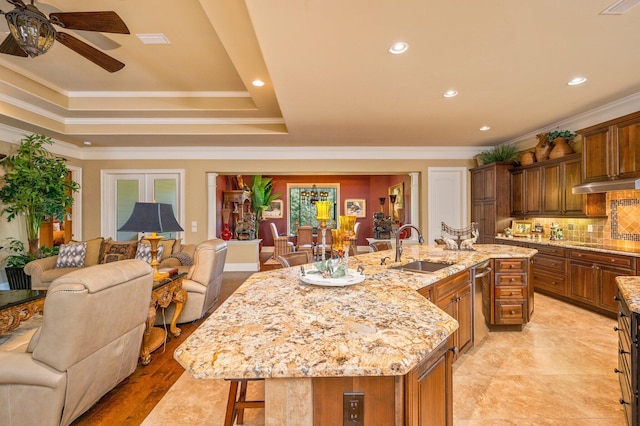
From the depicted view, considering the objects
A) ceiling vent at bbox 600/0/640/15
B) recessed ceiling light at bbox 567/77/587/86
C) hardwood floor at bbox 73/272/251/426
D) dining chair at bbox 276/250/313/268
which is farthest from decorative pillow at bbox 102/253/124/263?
recessed ceiling light at bbox 567/77/587/86

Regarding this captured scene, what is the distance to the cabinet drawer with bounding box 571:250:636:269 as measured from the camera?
3.20 meters

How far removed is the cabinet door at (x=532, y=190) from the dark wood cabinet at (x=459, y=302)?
10.9 feet

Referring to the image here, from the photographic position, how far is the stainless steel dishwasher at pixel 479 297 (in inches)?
102

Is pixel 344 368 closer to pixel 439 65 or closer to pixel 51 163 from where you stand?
pixel 439 65

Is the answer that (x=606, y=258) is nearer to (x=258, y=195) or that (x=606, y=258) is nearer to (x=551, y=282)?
(x=551, y=282)

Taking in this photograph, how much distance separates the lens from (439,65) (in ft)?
8.98

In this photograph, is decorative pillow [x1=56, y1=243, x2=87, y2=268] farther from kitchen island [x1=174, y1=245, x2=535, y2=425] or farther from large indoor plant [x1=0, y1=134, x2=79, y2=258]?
kitchen island [x1=174, y1=245, x2=535, y2=425]

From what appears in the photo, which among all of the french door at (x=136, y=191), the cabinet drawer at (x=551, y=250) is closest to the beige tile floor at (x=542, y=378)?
the cabinet drawer at (x=551, y=250)

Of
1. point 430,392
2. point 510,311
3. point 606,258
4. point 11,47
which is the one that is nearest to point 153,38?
point 11,47

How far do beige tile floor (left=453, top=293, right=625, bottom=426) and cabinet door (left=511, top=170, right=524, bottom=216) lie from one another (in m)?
2.33

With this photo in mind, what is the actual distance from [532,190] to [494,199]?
615mm

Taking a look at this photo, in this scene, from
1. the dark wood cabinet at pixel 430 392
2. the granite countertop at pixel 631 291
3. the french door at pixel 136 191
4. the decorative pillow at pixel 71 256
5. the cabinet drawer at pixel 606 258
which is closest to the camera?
the dark wood cabinet at pixel 430 392

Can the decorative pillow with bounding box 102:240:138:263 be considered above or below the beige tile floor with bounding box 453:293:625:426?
above

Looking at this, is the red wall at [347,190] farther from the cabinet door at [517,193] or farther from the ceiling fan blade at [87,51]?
the ceiling fan blade at [87,51]
